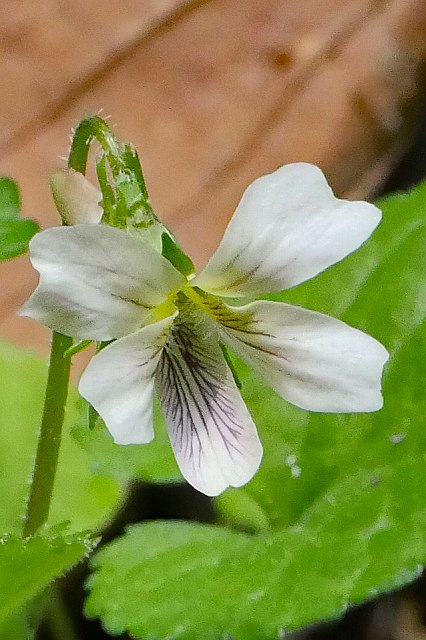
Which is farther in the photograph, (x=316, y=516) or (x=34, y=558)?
(x=316, y=516)

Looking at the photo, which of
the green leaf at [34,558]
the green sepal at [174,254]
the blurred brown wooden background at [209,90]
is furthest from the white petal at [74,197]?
the blurred brown wooden background at [209,90]

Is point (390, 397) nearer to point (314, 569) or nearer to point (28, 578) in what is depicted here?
point (314, 569)

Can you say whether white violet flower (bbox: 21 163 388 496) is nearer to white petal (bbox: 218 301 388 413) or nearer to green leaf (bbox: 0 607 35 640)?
white petal (bbox: 218 301 388 413)

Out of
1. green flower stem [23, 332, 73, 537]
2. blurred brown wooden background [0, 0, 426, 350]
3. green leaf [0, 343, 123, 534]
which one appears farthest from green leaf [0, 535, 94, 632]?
blurred brown wooden background [0, 0, 426, 350]

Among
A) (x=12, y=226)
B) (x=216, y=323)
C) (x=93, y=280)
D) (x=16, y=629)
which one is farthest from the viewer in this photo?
(x=16, y=629)

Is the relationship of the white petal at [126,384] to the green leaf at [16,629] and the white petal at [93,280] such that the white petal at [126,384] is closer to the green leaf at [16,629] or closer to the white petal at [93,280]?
the white petal at [93,280]

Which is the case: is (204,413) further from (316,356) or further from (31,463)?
(31,463)

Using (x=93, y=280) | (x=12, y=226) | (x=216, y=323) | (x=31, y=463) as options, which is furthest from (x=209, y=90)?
(x=93, y=280)
